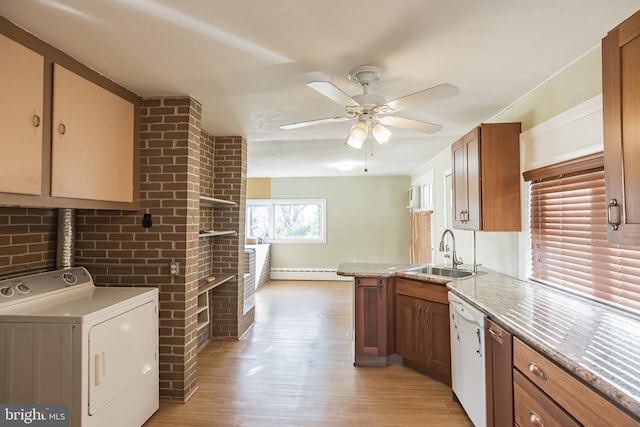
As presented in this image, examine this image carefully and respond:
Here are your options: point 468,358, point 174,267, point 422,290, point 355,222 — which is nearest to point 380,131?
point 422,290

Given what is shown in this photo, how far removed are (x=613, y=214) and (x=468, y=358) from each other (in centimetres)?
134

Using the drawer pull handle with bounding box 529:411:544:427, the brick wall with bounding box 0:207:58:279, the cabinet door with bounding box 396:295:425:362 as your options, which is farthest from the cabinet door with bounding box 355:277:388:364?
the brick wall with bounding box 0:207:58:279

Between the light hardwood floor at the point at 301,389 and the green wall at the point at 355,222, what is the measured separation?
328cm

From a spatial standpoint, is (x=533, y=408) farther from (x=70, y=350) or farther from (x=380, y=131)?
(x=70, y=350)

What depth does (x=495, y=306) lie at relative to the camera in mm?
1857

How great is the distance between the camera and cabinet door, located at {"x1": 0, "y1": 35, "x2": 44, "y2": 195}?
152cm

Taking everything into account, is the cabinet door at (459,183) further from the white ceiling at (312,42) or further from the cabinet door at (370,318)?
the cabinet door at (370,318)

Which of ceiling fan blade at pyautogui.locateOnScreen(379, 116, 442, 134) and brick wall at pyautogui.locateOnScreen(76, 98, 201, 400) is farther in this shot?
brick wall at pyautogui.locateOnScreen(76, 98, 201, 400)

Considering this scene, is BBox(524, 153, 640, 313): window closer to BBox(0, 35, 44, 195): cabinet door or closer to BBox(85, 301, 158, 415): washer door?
BBox(85, 301, 158, 415): washer door

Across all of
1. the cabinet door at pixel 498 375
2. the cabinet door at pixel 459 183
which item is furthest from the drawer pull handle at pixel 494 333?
the cabinet door at pixel 459 183

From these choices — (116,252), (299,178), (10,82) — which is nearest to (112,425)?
(116,252)

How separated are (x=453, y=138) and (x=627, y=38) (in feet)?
8.87

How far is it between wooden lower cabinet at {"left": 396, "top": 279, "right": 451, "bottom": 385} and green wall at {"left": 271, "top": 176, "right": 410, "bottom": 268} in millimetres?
4103

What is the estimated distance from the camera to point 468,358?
7.02ft
